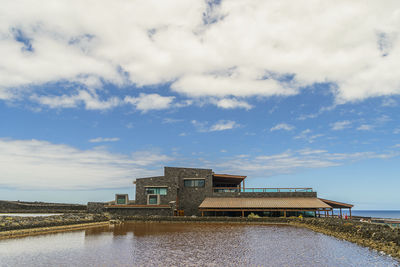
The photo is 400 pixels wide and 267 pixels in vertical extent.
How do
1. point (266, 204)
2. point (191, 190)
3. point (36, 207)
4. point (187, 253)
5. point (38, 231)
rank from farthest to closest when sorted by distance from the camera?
point (191, 190)
point (36, 207)
point (266, 204)
point (38, 231)
point (187, 253)

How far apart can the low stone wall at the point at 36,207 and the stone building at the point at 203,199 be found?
316 inches

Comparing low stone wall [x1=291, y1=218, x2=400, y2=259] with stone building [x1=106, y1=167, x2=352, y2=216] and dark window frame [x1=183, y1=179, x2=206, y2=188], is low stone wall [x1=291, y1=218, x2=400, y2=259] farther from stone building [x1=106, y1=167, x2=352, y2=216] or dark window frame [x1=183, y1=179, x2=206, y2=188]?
dark window frame [x1=183, y1=179, x2=206, y2=188]

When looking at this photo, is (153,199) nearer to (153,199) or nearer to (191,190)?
(153,199)

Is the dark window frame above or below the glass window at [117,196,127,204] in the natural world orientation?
above

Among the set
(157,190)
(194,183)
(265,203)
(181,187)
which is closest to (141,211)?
(157,190)

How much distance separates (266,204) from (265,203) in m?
0.57

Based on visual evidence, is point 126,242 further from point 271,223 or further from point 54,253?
point 271,223

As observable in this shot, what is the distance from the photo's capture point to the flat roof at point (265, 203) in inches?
1932

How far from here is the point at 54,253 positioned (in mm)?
20172

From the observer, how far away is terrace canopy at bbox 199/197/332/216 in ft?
160

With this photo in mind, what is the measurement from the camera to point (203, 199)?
57.1 meters

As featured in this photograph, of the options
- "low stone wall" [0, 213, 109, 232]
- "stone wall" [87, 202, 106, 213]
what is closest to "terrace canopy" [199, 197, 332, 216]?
"stone wall" [87, 202, 106, 213]

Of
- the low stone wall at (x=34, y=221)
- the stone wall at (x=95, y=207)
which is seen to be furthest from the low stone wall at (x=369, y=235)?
the stone wall at (x=95, y=207)

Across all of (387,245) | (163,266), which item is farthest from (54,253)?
(387,245)
